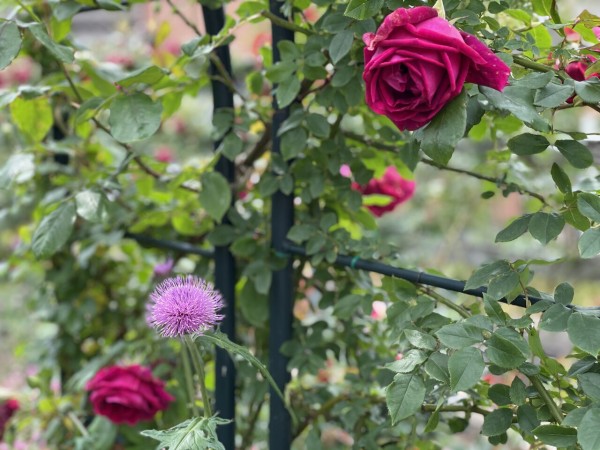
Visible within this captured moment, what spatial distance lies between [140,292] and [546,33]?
968 mm

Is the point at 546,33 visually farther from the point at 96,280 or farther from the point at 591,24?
the point at 96,280

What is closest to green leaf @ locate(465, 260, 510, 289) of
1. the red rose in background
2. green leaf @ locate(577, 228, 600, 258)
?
green leaf @ locate(577, 228, 600, 258)

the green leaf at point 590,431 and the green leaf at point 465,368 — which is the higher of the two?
the green leaf at point 590,431

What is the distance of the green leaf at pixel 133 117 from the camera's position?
2.74ft

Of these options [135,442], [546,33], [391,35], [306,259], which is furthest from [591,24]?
[135,442]

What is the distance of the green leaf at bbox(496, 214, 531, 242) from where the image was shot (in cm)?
72

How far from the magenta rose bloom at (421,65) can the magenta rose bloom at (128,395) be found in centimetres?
66

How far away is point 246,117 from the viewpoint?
1021 mm

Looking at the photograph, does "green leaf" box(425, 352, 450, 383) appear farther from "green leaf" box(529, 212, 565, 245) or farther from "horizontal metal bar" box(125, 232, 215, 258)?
"horizontal metal bar" box(125, 232, 215, 258)

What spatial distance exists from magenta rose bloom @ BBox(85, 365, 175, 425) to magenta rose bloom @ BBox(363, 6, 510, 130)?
2.17ft

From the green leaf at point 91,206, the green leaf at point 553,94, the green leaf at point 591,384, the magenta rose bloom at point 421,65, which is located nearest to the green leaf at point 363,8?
the magenta rose bloom at point 421,65

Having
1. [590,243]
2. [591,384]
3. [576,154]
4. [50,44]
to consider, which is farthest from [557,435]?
[50,44]

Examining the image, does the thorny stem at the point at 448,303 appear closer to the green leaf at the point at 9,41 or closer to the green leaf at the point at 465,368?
the green leaf at the point at 465,368

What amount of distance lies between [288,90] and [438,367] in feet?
1.21
